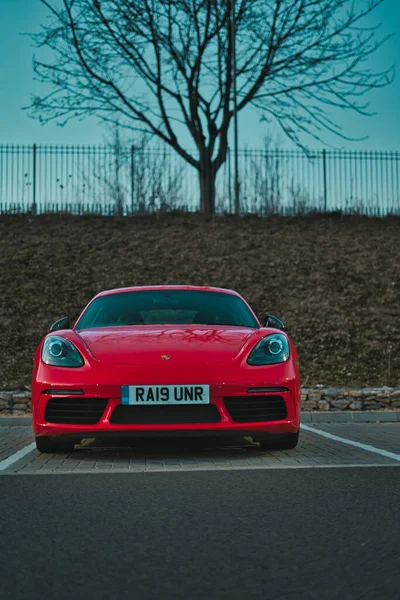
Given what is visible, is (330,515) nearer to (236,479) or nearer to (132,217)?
(236,479)

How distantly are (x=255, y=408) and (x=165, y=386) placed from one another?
67 centimetres

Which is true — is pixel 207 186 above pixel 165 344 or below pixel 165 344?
above

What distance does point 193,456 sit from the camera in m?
6.03

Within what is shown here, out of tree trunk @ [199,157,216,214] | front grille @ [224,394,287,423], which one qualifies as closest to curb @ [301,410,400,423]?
front grille @ [224,394,287,423]

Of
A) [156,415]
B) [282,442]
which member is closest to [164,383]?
[156,415]

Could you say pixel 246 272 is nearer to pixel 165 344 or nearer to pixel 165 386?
pixel 165 344

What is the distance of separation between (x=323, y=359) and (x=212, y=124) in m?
13.5

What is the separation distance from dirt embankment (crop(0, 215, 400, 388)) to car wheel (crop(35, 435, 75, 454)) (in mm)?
5576

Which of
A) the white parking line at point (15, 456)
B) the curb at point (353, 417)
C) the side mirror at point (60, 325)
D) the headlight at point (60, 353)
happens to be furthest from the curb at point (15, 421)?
the headlight at point (60, 353)

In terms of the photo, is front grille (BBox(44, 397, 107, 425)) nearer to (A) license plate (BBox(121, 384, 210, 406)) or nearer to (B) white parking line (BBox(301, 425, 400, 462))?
(A) license plate (BBox(121, 384, 210, 406))

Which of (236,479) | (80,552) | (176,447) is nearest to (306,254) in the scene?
(176,447)

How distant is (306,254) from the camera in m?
19.9

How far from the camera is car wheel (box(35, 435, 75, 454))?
19.1ft

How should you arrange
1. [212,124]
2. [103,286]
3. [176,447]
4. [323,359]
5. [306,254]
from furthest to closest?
[212,124]
[306,254]
[103,286]
[323,359]
[176,447]
